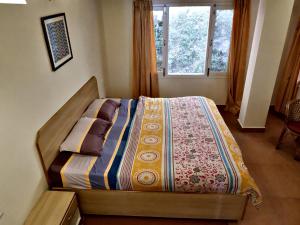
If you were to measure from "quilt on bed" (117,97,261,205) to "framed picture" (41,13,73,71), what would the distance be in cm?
111

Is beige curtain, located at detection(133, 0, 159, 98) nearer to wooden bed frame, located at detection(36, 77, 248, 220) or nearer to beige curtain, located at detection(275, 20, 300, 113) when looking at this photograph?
wooden bed frame, located at detection(36, 77, 248, 220)

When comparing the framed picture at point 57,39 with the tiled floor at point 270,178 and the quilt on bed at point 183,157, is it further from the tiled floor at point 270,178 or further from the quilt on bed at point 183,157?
the tiled floor at point 270,178

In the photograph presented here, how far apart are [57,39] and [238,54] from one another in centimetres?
301

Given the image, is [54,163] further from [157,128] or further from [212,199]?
[212,199]

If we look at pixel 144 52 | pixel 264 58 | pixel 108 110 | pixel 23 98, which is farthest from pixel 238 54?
pixel 23 98

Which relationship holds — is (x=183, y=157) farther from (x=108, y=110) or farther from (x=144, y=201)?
(x=108, y=110)

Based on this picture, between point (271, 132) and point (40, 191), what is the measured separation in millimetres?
3406

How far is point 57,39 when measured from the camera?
7.57 ft

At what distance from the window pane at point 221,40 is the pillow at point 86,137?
8.35 feet

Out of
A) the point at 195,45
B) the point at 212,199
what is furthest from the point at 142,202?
the point at 195,45

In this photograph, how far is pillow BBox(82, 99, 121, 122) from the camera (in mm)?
2908

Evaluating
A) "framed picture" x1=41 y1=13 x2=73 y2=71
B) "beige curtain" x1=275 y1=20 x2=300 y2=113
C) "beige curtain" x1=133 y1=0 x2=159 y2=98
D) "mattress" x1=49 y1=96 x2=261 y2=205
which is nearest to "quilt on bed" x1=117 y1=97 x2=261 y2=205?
"mattress" x1=49 y1=96 x2=261 y2=205

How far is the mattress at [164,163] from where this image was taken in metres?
2.08

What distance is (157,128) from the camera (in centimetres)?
280
